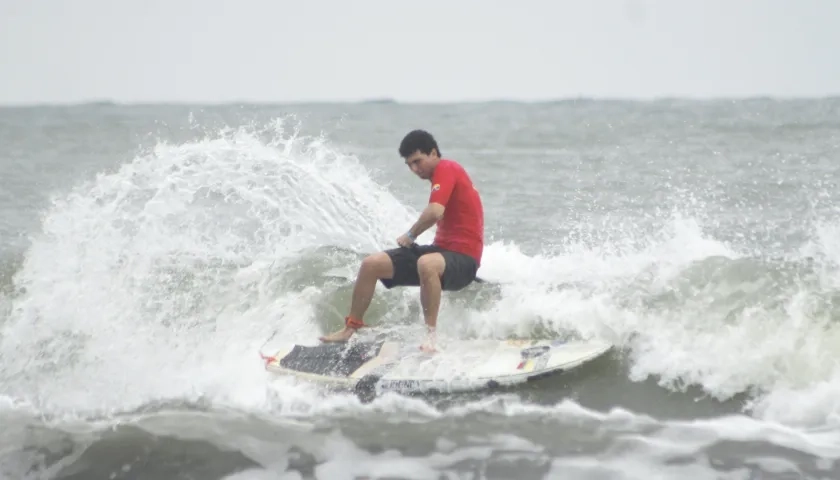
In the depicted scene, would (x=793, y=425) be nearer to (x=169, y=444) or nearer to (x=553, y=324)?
(x=553, y=324)

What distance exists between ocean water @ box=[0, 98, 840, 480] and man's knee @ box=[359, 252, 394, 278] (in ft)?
2.57

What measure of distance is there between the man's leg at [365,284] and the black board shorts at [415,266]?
6cm

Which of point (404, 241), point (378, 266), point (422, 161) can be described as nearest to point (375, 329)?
point (378, 266)

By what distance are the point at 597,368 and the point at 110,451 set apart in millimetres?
3630

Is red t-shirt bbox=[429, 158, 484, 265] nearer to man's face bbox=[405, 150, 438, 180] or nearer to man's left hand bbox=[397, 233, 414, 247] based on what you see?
man's face bbox=[405, 150, 438, 180]

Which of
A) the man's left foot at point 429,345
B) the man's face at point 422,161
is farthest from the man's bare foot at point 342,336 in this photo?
the man's face at point 422,161

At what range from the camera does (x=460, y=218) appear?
732 cm

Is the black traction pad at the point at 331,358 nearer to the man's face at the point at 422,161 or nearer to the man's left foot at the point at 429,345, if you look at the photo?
the man's left foot at the point at 429,345

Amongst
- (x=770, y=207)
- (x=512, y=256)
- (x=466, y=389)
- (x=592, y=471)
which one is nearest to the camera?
(x=592, y=471)

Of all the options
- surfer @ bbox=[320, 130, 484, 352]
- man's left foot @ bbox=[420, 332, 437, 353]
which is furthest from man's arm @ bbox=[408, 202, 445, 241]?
man's left foot @ bbox=[420, 332, 437, 353]

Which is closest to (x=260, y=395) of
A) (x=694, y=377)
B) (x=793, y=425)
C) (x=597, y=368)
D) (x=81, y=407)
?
(x=81, y=407)

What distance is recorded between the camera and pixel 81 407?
6988mm

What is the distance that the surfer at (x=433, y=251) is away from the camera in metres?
7.08

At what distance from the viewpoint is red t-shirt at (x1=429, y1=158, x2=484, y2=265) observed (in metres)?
7.21
